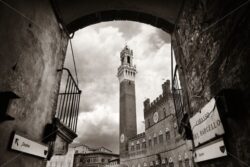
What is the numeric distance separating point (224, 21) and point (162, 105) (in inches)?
958

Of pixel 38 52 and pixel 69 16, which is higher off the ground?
pixel 69 16

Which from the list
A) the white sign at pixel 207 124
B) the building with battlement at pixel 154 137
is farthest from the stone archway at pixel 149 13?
the building with battlement at pixel 154 137

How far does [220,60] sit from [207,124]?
2.94ft

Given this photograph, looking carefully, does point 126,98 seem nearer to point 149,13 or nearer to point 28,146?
point 149,13

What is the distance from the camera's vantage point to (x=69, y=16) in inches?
173

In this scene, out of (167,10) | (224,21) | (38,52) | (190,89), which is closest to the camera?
(224,21)

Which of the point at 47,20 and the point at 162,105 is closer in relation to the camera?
the point at 47,20

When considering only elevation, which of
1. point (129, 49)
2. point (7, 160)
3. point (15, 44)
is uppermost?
point (129, 49)

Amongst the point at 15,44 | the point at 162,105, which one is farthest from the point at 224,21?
the point at 162,105

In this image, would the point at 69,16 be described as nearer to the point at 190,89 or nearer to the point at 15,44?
the point at 15,44

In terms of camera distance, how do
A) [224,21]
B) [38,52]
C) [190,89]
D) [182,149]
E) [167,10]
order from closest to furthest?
[224,21]
[38,52]
[190,89]
[167,10]
[182,149]

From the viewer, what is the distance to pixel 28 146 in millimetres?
2697

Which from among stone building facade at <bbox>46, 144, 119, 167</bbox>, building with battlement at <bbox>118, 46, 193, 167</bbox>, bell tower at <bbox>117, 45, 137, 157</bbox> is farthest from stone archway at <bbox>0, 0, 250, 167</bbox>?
stone building facade at <bbox>46, 144, 119, 167</bbox>

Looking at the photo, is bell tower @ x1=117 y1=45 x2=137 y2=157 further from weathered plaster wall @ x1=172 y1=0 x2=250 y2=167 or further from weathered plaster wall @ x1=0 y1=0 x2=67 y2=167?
weathered plaster wall @ x1=172 y1=0 x2=250 y2=167
